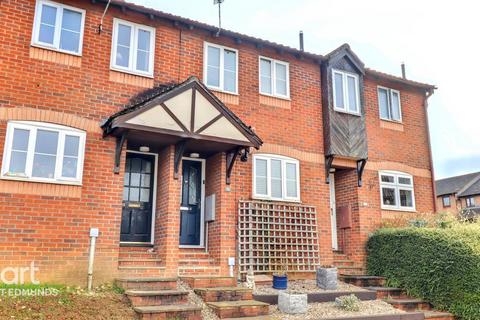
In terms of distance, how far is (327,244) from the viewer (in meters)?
11.5

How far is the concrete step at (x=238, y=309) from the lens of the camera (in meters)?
7.30

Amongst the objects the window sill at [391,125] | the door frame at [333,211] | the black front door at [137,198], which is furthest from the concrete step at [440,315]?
the black front door at [137,198]

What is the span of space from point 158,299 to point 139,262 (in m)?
1.70

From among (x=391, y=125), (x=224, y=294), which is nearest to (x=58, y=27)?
(x=224, y=294)

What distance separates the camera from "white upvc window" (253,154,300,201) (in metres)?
10.9

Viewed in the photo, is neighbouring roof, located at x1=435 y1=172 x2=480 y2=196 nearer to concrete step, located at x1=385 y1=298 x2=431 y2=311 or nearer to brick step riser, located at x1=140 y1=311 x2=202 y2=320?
concrete step, located at x1=385 y1=298 x2=431 y2=311

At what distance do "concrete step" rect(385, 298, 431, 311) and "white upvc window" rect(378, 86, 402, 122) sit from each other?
6.25m

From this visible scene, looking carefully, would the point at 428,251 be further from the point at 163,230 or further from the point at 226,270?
the point at 163,230

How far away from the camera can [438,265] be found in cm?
971

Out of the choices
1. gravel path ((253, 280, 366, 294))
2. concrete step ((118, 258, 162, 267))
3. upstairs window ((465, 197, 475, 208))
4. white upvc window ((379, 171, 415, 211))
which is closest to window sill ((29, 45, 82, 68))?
concrete step ((118, 258, 162, 267))

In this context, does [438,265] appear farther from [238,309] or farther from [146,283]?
[146,283]

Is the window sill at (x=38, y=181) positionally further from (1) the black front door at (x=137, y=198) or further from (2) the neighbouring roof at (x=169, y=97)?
(1) the black front door at (x=137, y=198)

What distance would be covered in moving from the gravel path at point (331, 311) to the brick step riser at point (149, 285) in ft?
6.89

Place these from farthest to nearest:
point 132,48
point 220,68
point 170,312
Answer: point 220,68, point 132,48, point 170,312
